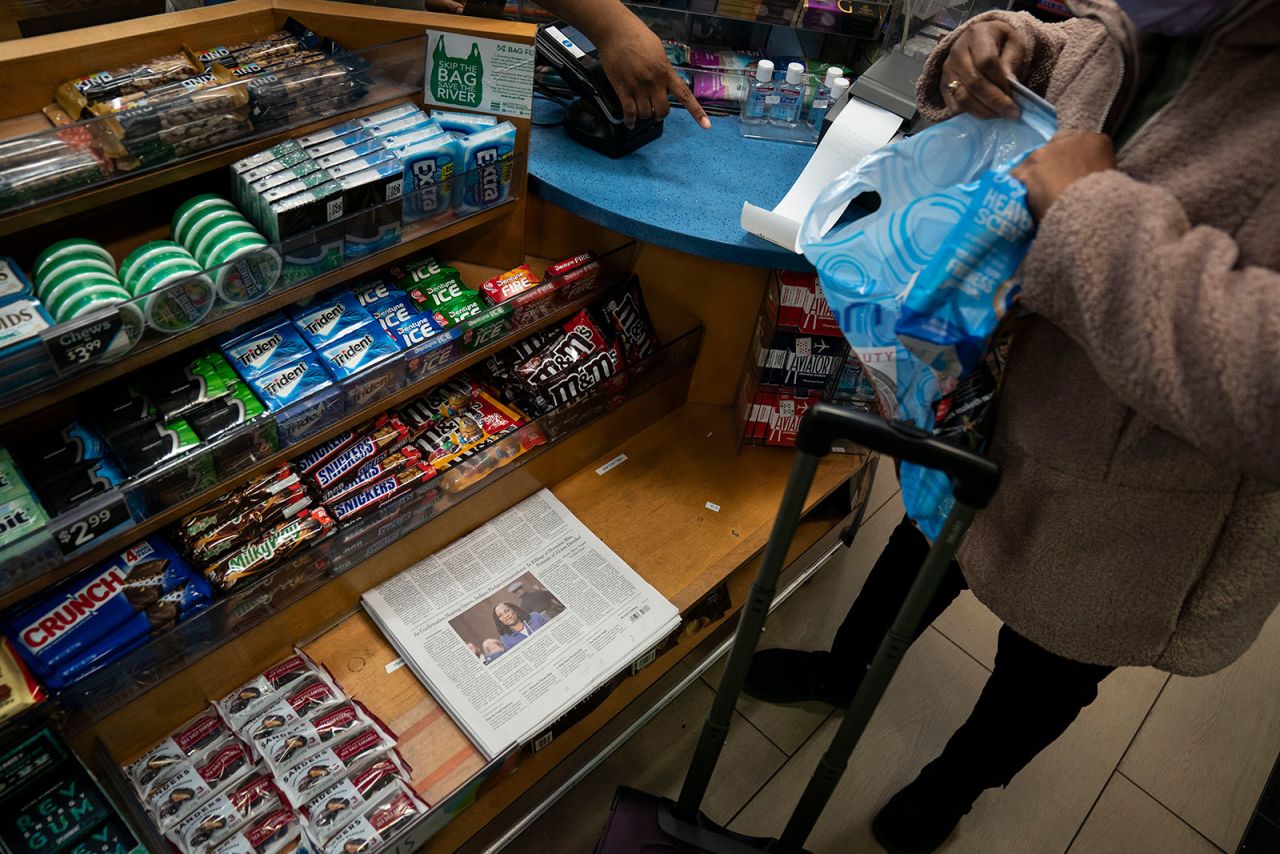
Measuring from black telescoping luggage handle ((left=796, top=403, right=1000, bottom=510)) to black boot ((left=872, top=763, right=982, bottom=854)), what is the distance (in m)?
1.01

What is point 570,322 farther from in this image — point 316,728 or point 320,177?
point 316,728

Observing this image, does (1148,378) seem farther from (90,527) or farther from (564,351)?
(90,527)

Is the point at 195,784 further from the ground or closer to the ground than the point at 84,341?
closer to the ground

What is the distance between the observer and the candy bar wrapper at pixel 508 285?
1.77 metres

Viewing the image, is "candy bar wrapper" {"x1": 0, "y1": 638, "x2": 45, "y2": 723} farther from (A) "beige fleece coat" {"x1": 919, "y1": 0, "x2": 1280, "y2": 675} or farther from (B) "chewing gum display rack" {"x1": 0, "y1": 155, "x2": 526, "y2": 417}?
(A) "beige fleece coat" {"x1": 919, "y1": 0, "x2": 1280, "y2": 675}

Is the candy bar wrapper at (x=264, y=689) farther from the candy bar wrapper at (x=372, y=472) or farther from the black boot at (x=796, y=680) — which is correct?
the black boot at (x=796, y=680)

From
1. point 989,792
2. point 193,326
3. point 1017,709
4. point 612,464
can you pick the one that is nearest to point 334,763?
point 193,326

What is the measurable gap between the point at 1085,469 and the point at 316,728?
50.3 inches

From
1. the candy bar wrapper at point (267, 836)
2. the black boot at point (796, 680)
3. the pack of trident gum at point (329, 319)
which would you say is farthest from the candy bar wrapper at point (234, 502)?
the black boot at point (796, 680)

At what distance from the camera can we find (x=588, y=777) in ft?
6.45

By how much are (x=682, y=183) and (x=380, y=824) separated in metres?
1.29

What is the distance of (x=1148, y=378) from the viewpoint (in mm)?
898

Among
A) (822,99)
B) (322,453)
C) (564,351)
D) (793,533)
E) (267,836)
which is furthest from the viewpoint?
(822,99)

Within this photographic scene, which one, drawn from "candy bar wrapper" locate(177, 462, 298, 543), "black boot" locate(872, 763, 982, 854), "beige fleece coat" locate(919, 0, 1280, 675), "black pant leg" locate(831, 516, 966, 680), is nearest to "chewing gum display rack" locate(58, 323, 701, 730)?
"candy bar wrapper" locate(177, 462, 298, 543)
